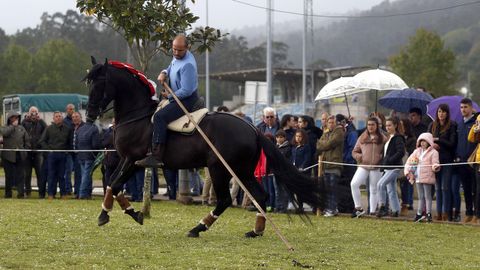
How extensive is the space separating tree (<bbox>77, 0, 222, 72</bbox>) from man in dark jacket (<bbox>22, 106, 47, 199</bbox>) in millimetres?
7595

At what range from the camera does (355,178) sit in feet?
62.6

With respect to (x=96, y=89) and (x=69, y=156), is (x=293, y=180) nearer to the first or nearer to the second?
(x=96, y=89)

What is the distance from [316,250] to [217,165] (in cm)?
213

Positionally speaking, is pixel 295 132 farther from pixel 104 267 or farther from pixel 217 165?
pixel 104 267

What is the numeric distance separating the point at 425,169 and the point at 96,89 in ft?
24.1

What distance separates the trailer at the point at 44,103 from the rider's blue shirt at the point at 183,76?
34475mm

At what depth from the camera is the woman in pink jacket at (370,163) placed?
19.0m

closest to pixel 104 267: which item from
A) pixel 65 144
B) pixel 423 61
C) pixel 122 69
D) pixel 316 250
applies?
pixel 316 250

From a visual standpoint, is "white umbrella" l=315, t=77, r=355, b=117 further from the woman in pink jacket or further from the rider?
the rider

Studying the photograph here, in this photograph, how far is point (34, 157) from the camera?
2497 centimetres

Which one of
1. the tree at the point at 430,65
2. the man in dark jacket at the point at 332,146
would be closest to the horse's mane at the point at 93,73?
the man in dark jacket at the point at 332,146

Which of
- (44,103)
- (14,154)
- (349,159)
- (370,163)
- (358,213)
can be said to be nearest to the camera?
(358,213)

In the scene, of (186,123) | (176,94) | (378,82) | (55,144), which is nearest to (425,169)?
(378,82)

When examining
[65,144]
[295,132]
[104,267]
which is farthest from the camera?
[65,144]
